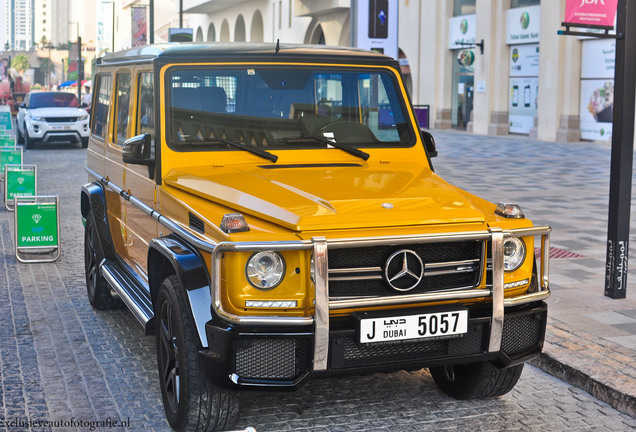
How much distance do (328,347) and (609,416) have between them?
5.96ft

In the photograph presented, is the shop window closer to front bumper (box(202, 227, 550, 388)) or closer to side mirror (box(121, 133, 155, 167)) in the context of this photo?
side mirror (box(121, 133, 155, 167))

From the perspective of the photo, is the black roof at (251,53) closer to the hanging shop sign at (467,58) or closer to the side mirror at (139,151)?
the side mirror at (139,151)

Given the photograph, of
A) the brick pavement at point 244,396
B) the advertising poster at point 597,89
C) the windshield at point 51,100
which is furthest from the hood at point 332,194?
the advertising poster at point 597,89

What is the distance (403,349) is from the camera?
422 cm

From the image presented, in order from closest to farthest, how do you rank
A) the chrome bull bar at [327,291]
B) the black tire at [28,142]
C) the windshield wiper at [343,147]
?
the chrome bull bar at [327,291]
the windshield wiper at [343,147]
the black tire at [28,142]

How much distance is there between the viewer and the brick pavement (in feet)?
15.6

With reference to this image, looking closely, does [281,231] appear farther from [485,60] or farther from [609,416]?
[485,60]

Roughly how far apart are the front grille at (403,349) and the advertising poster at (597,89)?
2569 centimetres

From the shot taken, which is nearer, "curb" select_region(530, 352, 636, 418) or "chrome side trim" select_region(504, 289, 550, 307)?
"chrome side trim" select_region(504, 289, 550, 307)

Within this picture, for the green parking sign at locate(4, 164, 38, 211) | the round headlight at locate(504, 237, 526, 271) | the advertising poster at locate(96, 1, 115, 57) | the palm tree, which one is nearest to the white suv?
the green parking sign at locate(4, 164, 38, 211)

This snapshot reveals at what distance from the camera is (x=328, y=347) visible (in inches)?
158

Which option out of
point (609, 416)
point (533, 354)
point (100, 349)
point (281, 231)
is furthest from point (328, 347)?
point (100, 349)

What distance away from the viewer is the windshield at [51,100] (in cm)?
2830

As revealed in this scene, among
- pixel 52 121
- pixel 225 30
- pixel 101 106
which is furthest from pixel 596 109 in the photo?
pixel 225 30
